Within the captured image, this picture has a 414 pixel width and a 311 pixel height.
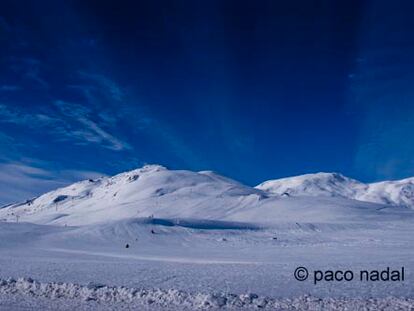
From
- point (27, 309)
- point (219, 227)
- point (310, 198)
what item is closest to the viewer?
point (27, 309)

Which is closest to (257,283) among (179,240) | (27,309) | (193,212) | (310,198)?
(27,309)

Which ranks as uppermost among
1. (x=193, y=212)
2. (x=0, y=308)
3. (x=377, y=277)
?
(x=193, y=212)

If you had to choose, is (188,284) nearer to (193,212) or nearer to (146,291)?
(146,291)

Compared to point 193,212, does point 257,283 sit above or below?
below

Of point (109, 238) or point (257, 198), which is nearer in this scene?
Answer: point (109, 238)

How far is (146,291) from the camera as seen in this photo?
17250 millimetres

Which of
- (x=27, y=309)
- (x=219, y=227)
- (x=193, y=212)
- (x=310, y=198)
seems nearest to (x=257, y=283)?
(x=27, y=309)

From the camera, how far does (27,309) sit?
47.8 feet

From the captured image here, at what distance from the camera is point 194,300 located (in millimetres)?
15930

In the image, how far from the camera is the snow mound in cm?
1514

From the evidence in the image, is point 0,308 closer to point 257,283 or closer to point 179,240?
point 257,283

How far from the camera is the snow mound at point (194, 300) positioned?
1514cm

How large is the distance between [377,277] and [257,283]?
5815 mm

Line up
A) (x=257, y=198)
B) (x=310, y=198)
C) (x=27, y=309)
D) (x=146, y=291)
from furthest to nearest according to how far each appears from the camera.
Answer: (x=257, y=198), (x=310, y=198), (x=146, y=291), (x=27, y=309)
